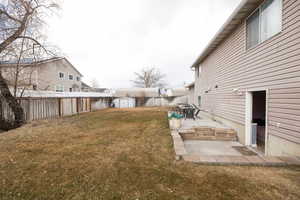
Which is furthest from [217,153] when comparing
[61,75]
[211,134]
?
Answer: [61,75]

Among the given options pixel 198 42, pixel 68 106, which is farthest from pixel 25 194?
pixel 198 42

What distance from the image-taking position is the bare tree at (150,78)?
3011cm

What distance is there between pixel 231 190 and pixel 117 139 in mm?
3474

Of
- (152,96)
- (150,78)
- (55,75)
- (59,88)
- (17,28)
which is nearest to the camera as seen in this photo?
Result: (17,28)

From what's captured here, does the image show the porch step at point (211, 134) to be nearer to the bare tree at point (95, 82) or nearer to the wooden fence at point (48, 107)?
the wooden fence at point (48, 107)

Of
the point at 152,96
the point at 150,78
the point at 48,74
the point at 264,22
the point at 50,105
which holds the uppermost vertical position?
the point at 150,78

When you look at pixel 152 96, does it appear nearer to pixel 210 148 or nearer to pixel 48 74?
pixel 48 74

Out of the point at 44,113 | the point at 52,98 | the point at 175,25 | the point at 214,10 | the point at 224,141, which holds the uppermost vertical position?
the point at 175,25

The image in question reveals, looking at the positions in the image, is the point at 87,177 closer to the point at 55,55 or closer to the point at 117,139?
the point at 117,139

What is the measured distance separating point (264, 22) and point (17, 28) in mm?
10958

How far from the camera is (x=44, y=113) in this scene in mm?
8969

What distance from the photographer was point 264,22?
11.5ft

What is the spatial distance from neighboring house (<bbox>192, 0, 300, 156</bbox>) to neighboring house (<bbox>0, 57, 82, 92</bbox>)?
9.82 m

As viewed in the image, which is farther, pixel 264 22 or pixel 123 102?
pixel 123 102
